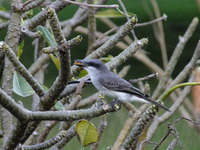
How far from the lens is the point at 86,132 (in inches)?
49.2

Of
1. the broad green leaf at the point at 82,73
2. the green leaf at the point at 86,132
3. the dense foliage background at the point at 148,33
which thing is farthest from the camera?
the dense foliage background at the point at 148,33

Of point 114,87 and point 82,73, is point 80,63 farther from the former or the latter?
point 114,87

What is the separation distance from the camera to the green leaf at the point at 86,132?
4.02 feet

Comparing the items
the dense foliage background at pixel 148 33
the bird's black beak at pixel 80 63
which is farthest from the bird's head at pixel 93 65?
the dense foliage background at pixel 148 33

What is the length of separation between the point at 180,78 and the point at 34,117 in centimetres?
109

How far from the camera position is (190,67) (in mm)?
2107

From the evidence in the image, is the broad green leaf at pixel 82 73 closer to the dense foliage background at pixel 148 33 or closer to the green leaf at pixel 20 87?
the green leaf at pixel 20 87

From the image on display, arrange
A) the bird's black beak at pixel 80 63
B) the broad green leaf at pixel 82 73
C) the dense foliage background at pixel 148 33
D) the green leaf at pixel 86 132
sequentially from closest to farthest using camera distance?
the green leaf at pixel 86 132 → the bird's black beak at pixel 80 63 → the broad green leaf at pixel 82 73 → the dense foliage background at pixel 148 33

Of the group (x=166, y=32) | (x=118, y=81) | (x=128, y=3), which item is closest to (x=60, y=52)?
(x=118, y=81)

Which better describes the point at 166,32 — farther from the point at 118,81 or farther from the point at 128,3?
the point at 118,81

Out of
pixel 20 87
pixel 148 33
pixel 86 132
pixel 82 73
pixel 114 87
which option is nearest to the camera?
pixel 86 132

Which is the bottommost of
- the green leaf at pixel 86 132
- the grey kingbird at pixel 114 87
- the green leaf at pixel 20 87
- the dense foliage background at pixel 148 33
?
the dense foliage background at pixel 148 33

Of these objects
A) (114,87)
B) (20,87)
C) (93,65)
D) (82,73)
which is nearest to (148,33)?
(114,87)

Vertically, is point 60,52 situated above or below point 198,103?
above
